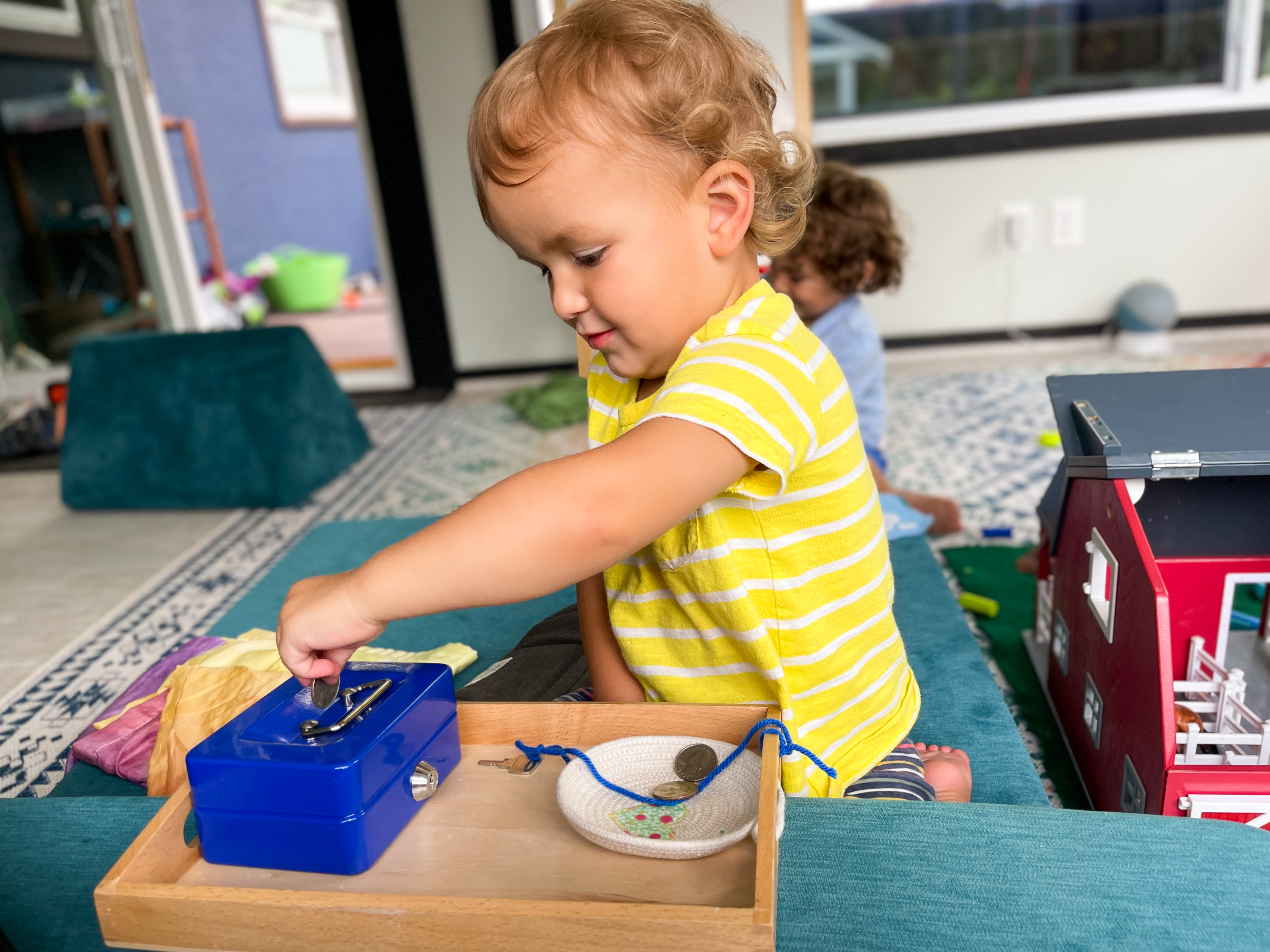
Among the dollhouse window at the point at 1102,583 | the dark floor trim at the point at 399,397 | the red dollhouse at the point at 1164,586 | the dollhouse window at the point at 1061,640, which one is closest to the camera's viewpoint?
the red dollhouse at the point at 1164,586

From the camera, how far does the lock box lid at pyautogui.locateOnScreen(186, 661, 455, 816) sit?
55 centimetres

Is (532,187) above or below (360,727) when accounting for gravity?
above

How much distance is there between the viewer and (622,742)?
2.16 feet

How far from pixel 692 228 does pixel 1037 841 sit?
47 centimetres

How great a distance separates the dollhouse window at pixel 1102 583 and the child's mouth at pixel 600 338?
539 millimetres

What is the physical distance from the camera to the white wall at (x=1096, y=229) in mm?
2863

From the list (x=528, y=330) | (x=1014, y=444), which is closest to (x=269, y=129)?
(x=528, y=330)

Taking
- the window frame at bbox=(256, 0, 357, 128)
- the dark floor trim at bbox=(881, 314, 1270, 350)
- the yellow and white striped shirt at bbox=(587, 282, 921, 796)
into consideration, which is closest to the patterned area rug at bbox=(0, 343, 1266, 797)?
the dark floor trim at bbox=(881, 314, 1270, 350)

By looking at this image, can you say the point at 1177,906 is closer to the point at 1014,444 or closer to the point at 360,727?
the point at 360,727

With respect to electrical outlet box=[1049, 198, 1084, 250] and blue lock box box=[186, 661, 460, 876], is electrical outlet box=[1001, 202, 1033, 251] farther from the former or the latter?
blue lock box box=[186, 661, 460, 876]

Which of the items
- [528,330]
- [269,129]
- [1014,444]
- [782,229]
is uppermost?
[269,129]

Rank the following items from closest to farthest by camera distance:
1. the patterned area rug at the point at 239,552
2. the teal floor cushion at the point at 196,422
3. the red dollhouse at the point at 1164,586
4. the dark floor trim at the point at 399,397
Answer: the red dollhouse at the point at 1164,586
the patterned area rug at the point at 239,552
the teal floor cushion at the point at 196,422
the dark floor trim at the point at 399,397

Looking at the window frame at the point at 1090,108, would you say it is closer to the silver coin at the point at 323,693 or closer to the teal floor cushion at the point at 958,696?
the teal floor cushion at the point at 958,696

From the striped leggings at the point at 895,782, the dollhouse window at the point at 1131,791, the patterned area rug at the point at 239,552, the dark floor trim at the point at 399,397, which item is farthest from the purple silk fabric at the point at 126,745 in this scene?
the dark floor trim at the point at 399,397
